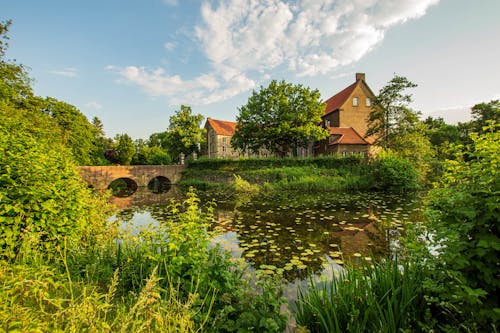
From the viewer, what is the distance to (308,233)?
24.4 ft

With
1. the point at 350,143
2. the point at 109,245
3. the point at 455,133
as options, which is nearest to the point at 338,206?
the point at 109,245

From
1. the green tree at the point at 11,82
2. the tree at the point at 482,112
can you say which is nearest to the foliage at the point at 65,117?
the green tree at the point at 11,82

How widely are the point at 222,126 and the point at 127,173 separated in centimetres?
2574

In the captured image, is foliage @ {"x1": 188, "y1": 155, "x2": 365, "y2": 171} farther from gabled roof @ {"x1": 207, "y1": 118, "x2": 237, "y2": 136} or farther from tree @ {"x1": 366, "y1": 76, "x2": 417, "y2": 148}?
gabled roof @ {"x1": 207, "y1": 118, "x2": 237, "y2": 136}

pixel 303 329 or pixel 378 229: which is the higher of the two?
pixel 303 329

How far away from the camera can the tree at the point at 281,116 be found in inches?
1128

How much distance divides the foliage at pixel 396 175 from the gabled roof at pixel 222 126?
3469 centimetres

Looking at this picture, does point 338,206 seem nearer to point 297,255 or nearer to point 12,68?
point 297,255

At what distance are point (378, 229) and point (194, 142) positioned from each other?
3558 centimetres

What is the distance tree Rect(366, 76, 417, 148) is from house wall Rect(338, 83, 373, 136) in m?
10.3

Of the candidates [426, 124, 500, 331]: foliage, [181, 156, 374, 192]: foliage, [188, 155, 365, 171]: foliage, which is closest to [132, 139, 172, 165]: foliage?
[188, 155, 365, 171]: foliage

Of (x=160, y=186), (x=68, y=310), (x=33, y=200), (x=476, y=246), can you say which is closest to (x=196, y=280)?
(x=68, y=310)

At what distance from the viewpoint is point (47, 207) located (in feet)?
10.6

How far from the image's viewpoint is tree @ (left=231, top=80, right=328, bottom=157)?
2864 centimetres
